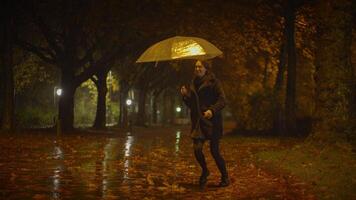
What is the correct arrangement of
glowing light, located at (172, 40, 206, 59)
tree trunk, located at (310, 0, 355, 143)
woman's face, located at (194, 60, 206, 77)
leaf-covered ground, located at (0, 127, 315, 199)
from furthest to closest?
tree trunk, located at (310, 0, 355, 143) → glowing light, located at (172, 40, 206, 59) → woman's face, located at (194, 60, 206, 77) → leaf-covered ground, located at (0, 127, 315, 199)

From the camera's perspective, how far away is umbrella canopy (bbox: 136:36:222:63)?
11.2 meters

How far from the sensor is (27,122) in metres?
50.5

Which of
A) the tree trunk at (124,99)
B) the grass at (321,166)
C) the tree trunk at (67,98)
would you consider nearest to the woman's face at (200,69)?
the grass at (321,166)

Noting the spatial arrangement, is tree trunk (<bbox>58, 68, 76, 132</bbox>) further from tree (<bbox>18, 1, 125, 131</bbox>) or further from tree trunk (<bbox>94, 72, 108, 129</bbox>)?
tree trunk (<bbox>94, 72, 108, 129</bbox>)

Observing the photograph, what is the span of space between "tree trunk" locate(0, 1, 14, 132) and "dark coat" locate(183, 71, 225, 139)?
23.0 m

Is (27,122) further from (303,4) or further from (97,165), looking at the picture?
(97,165)

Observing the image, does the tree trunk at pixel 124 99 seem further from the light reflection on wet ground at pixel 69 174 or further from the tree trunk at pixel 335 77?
the tree trunk at pixel 335 77

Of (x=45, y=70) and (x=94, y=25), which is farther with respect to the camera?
(x=45, y=70)

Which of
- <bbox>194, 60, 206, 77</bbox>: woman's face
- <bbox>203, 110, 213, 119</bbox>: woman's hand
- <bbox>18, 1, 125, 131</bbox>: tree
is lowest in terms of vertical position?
<bbox>203, 110, 213, 119</bbox>: woman's hand

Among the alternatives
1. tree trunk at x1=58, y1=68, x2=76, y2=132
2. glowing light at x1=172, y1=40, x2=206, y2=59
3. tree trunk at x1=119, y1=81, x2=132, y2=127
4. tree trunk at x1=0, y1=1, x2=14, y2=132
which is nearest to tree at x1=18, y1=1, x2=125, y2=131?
tree trunk at x1=58, y1=68, x2=76, y2=132

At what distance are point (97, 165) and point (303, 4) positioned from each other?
63.4ft

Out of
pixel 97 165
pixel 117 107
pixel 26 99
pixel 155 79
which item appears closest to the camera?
pixel 97 165

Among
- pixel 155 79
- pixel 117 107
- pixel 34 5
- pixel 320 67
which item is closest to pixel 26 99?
pixel 117 107

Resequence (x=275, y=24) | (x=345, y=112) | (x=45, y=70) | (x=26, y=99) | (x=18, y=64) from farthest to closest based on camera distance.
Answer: (x=26, y=99), (x=45, y=70), (x=18, y=64), (x=275, y=24), (x=345, y=112)
